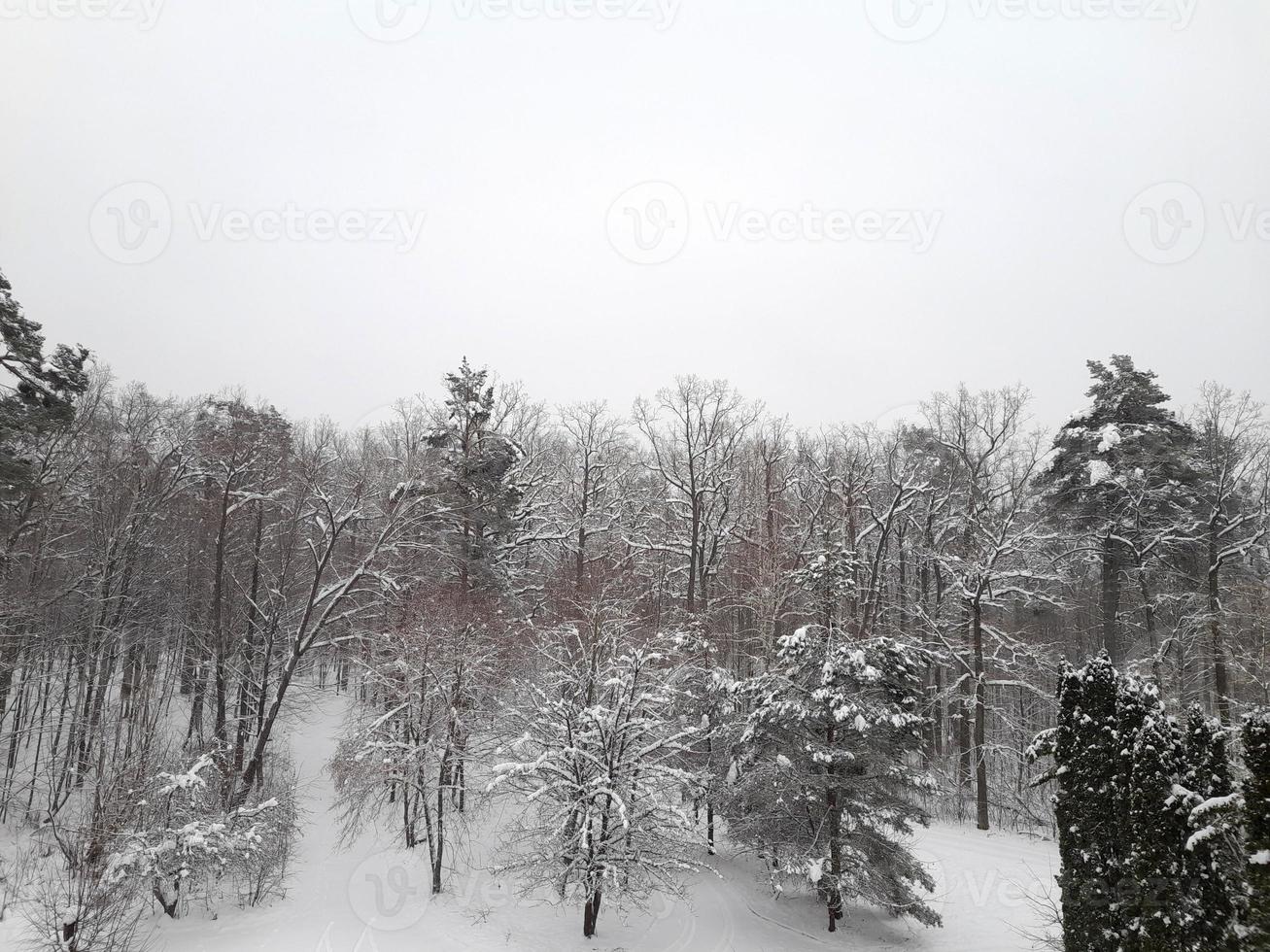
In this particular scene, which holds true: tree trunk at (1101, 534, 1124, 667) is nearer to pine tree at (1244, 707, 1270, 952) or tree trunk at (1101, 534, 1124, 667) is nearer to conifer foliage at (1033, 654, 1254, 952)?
conifer foliage at (1033, 654, 1254, 952)

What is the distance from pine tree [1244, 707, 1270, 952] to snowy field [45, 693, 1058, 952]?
847 cm

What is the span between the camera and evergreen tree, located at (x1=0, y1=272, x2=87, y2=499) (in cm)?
1521

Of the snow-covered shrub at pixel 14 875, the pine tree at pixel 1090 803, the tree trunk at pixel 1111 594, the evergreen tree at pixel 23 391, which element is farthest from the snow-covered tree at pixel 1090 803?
the evergreen tree at pixel 23 391

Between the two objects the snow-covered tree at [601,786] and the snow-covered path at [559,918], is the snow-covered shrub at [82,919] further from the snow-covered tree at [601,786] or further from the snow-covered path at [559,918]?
the snow-covered tree at [601,786]

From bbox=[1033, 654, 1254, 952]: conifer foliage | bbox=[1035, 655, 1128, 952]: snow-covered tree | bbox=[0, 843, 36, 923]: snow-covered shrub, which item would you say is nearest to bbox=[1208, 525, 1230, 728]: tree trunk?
bbox=[1035, 655, 1128, 952]: snow-covered tree

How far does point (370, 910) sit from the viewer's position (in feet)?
46.6

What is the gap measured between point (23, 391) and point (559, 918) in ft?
57.6

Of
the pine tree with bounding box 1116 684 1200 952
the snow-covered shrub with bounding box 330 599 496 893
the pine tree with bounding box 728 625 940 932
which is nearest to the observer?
the pine tree with bounding box 1116 684 1200 952

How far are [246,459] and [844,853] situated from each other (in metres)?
21.0

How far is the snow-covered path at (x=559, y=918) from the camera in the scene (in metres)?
13.0

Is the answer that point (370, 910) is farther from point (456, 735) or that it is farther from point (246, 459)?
point (246, 459)

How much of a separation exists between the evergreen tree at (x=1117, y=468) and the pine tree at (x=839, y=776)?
35.4 ft

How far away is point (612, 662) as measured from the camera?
15.0m

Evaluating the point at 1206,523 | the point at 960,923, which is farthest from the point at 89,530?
the point at 1206,523
